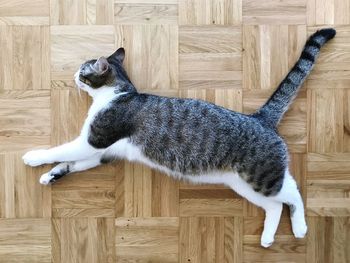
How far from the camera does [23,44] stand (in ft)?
5.48

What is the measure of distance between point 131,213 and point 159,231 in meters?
0.14

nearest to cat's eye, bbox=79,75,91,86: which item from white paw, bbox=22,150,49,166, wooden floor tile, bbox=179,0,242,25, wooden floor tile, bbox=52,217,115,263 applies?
white paw, bbox=22,150,49,166

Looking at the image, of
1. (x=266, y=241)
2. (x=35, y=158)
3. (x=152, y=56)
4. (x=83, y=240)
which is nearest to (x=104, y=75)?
(x=152, y=56)

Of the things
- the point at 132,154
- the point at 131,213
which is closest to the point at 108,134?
the point at 132,154

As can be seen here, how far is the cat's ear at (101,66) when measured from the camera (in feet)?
5.05

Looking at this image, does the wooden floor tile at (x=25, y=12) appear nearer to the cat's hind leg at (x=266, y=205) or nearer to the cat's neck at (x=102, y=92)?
the cat's neck at (x=102, y=92)

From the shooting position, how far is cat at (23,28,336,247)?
5.00ft

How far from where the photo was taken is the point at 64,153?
5.19ft

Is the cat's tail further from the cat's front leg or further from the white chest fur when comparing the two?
the cat's front leg

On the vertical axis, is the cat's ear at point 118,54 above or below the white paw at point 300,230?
above

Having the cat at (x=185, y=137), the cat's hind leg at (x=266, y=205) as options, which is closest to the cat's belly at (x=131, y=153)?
the cat at (x=185, y=137)

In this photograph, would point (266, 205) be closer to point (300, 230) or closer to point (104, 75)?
point (300, 230)

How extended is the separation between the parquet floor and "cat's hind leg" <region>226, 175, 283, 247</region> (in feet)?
0.17

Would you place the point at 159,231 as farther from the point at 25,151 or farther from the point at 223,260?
the point at 25,151
